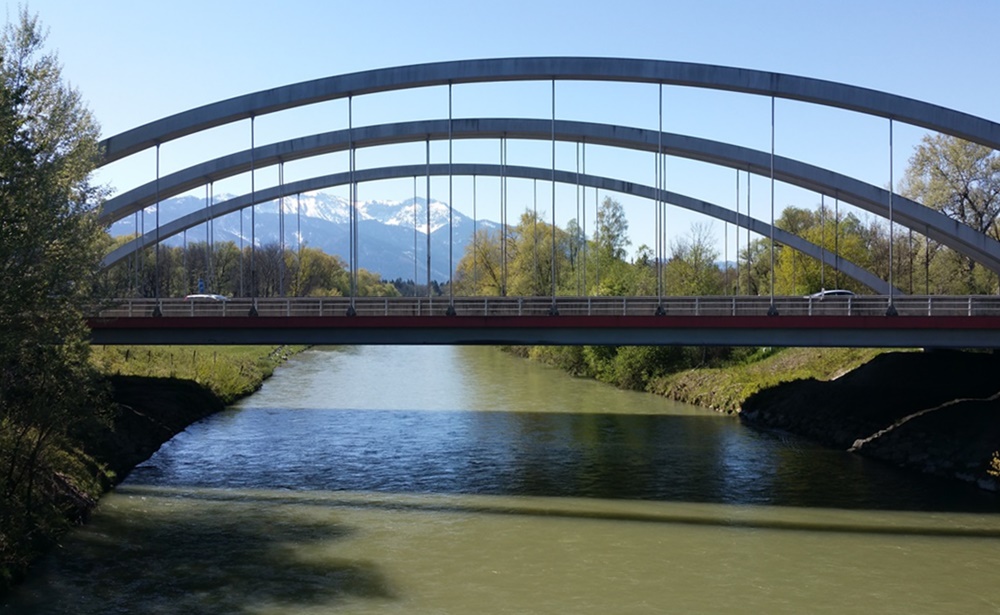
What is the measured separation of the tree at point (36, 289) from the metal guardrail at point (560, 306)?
7863mm

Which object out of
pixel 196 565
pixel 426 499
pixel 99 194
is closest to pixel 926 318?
pixel 426 499

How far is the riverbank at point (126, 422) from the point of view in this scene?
17.2 meters

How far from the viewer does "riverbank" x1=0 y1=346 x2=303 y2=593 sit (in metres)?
17.2

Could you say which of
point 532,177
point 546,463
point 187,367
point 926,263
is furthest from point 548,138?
point 187,367

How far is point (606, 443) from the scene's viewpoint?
1140 inches

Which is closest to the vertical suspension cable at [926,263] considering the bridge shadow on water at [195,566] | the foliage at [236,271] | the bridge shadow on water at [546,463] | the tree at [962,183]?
the tree at [962,183]

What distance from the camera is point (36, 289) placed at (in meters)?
16.4

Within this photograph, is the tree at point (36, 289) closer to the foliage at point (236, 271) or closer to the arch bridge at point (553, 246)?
the arch bridge at point (553, 246)

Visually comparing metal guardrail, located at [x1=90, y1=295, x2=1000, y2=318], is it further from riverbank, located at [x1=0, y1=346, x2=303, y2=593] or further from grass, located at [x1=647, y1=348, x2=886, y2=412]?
grass, located at [x1=647, y1=348, x2=886, y2=412]

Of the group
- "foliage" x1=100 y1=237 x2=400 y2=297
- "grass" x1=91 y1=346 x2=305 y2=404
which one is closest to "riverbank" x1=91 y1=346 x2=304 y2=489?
"grass" x1=91 y1=346 x2=305 y2=404

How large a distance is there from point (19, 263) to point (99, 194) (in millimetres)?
4058

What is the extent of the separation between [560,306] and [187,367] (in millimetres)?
20024

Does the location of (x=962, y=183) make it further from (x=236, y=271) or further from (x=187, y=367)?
(x=236, y=271)

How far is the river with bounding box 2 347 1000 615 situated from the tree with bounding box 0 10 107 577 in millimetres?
1699
